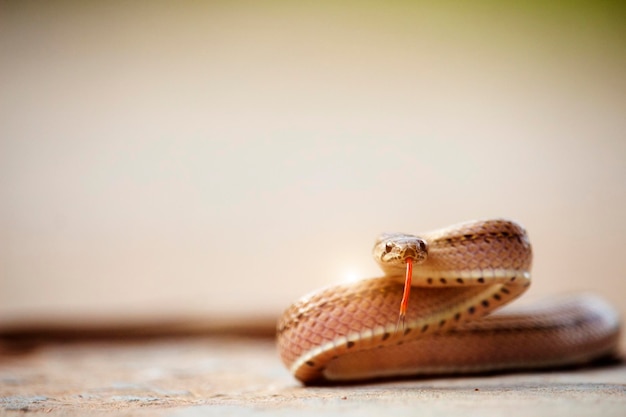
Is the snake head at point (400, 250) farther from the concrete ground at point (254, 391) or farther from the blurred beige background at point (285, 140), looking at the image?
the blurred beige background at point (285, 140)

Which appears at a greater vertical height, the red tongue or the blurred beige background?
the blurred beige background

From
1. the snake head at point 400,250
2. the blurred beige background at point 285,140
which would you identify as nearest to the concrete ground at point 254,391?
the snake head at point 400,250

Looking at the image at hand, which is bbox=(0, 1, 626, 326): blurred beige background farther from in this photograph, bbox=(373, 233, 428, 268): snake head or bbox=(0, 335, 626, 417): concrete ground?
bbox=(373, 233, 428, 268): snake head

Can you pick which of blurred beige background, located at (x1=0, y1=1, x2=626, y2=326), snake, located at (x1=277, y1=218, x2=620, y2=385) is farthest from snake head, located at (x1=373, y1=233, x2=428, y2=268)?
blurred beige background, located at (x1=0, y1=1, x2=626, y2=326)

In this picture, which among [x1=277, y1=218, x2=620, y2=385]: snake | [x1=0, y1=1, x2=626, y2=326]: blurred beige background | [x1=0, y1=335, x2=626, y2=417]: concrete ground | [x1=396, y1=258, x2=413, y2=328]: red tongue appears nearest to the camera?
[x1=0, y1=335, x2=626, y2=417]: concrete ground

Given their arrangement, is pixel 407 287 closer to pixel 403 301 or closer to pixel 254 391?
pixel 403 301

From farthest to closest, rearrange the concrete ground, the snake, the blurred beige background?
the blurred beige background, the snake, the concrete ground

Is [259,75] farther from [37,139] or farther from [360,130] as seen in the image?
[37,139]
